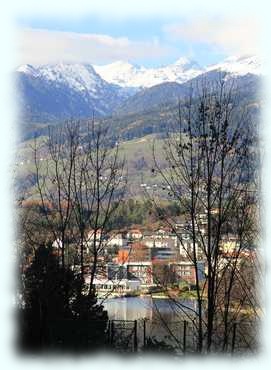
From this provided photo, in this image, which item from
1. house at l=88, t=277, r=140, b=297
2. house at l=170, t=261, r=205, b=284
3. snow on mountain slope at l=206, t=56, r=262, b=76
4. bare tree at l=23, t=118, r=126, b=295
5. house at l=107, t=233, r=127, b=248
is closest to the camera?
snow on mountain slope at l=206, t=56, r=262, b=76

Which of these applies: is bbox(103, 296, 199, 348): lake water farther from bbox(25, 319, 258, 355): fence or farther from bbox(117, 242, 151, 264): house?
bbox(117, 242, 151, 264): house

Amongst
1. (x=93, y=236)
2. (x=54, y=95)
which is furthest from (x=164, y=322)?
(x=54, y=95)

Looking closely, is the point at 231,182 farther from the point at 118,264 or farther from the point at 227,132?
the point at 118,264

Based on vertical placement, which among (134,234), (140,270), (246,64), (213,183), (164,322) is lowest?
(164,322)

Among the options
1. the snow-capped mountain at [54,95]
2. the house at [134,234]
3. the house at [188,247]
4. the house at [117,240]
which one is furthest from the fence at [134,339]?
the house at [134,234]

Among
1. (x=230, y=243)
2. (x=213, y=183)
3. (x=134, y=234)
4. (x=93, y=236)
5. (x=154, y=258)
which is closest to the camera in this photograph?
(x=213, y=183)

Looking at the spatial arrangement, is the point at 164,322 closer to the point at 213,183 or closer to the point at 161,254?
the point at 213,183

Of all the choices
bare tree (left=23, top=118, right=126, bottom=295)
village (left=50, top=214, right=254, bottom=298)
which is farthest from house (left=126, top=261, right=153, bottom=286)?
bare tree (left=23, top=118, right=126, bottom=295)

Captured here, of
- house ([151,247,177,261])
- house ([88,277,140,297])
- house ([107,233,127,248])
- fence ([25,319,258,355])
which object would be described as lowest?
fence ([25,319,258,355])
